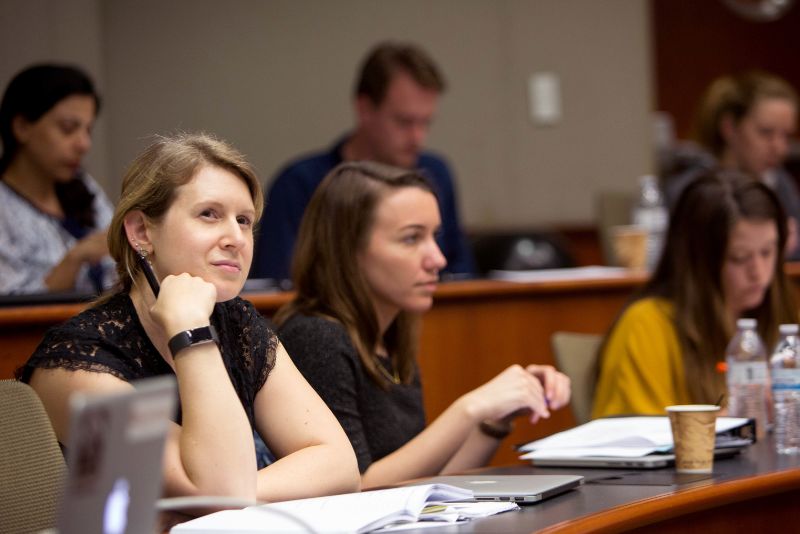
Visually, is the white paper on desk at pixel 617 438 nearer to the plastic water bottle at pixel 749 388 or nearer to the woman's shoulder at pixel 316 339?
the plastic water bottle at pixel 749 388

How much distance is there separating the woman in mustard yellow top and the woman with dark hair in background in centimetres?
135

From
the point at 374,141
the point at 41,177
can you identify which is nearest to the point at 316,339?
the point at 41,177

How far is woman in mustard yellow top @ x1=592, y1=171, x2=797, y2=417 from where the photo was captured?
9.31ft

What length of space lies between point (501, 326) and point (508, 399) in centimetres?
145

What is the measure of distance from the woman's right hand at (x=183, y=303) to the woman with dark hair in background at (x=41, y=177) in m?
1.39

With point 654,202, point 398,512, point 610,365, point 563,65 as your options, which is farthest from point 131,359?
point 563,65

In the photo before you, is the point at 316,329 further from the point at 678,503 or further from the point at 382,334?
the point at 678,503

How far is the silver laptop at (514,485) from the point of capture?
1750 mm

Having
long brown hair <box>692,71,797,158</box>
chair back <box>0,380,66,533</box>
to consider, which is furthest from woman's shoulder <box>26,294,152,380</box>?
long brown hair <box>692,71,797,158</box>

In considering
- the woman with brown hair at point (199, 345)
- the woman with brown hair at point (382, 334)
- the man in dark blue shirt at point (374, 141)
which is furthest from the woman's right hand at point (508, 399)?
the man in dark blue shirt at point (374, 141)

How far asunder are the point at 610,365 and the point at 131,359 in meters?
1.38

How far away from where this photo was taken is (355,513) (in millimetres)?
1546

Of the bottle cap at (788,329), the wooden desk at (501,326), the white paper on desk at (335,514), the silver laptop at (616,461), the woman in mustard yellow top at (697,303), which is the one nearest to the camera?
the white paper on desk at (335,514)

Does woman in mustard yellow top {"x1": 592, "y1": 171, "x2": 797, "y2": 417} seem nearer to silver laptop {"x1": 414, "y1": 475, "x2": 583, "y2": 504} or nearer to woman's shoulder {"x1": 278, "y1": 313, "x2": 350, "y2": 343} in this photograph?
woman's shoulder {"x1": 278, "y1": 313, "x2": 350, "y2": 343}
